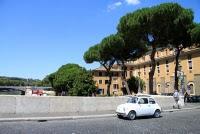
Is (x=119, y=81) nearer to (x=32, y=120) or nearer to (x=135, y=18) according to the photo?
(x=135, y=18)

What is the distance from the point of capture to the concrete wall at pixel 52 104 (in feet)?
69.1

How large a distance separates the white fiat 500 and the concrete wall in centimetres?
375

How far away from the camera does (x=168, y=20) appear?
123 feet

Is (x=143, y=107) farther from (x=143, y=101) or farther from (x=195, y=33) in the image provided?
(x=195, y=33)

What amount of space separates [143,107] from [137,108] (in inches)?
21.4

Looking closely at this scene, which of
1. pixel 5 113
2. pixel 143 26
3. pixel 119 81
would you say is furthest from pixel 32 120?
pixel 119 81

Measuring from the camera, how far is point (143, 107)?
70.7ft

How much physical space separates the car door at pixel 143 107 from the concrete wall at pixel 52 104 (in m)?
4.79

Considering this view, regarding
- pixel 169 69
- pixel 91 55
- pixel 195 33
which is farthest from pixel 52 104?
pixel 169 69

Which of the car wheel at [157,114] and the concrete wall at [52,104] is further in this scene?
the car wheel at [157,114]

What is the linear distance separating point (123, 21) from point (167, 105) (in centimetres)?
1415

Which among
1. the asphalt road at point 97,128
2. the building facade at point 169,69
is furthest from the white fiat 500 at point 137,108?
the building facade at point 169,69

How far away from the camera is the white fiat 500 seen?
68.2ft

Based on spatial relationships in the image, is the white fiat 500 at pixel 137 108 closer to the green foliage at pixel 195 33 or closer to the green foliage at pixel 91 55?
the green foliage at pixel 195 33
